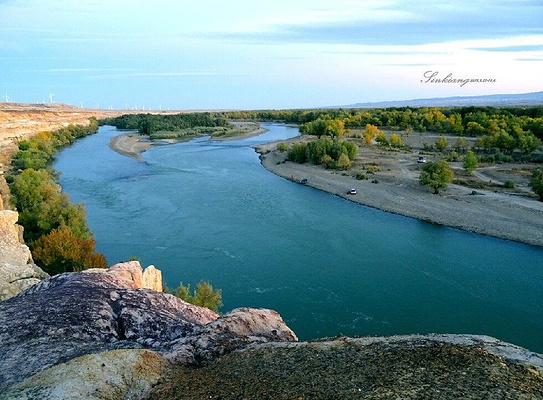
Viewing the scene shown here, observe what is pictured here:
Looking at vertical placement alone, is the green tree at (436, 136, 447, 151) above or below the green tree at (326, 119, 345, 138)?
below

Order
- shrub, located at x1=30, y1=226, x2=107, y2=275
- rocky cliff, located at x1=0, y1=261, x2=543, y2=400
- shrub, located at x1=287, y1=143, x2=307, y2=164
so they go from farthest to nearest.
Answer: shrub, located at x1=287, y1=143, x2=307, y2=164
shrub, located at x1=30, y1=226, x2=107, y2=275
rocky cliff, located at x1=0, y1=261, x2=543, y2=400

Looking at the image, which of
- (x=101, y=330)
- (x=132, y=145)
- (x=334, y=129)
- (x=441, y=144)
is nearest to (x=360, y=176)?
(x=441, y=144)

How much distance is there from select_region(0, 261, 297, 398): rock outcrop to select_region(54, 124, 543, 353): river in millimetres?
9952

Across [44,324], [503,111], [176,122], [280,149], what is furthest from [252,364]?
[176,122]

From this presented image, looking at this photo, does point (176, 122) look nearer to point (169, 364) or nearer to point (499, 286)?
point (499, 286)

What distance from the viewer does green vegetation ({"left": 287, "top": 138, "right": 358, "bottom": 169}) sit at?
59.8 meters

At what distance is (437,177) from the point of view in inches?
1775

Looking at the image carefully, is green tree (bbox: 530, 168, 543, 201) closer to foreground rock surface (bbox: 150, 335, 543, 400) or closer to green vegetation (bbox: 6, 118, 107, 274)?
foreground rock surface (bbox: 150, 335, 543, 400)

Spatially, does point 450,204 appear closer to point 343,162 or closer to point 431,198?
point 431,198

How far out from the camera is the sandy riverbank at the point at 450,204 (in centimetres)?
3487

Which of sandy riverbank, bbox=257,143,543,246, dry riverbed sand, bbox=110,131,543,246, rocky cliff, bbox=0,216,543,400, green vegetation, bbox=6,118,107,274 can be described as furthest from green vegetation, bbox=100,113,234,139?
→ rocky cliff, bbox=0,216,543,400

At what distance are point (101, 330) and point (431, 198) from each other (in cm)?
3833

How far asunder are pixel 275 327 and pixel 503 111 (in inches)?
4005

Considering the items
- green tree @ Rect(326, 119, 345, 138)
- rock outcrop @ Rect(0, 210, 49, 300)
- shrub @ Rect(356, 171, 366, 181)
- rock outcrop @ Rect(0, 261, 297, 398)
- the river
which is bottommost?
the river
